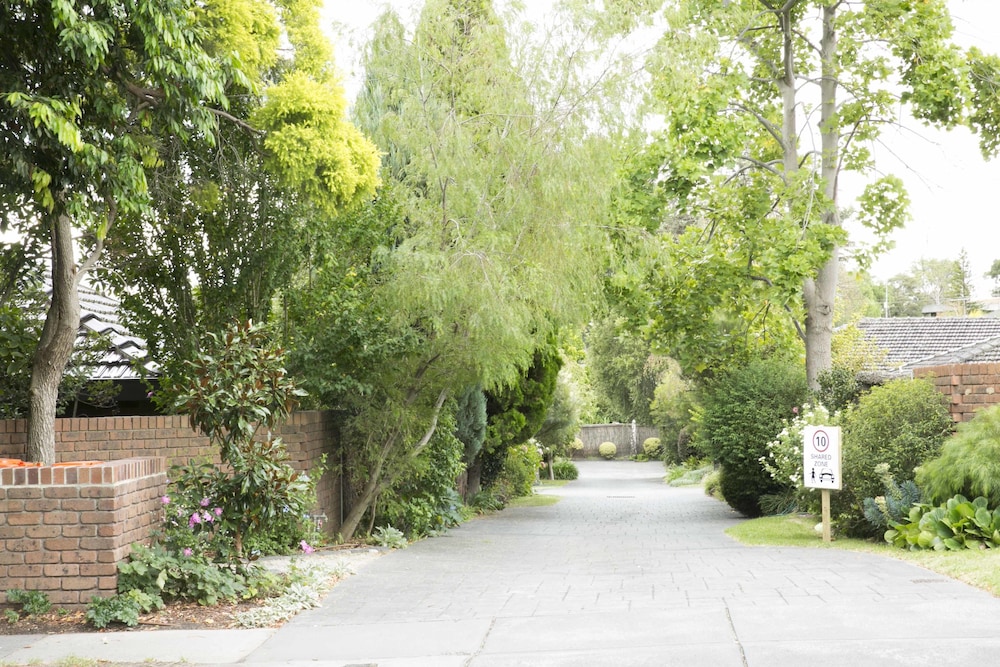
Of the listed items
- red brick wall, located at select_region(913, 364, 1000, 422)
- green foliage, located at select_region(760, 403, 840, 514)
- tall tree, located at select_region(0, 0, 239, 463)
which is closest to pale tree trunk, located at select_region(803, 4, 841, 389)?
green foliage, located at select_region(760, 403, 840, 514)

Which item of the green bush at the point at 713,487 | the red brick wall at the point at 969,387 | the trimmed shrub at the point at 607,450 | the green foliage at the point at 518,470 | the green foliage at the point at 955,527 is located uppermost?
the red brick wall at the point at 969,387

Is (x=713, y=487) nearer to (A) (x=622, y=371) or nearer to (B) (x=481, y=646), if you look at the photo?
(A) (x=622, y=371)

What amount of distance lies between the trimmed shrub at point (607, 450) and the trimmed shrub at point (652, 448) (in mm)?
2002

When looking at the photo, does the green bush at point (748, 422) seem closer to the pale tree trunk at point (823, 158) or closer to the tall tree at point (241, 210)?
the pale tree trunk at point (823, 158)

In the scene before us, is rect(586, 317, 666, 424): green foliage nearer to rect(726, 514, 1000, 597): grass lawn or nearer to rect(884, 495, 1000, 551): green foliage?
rect(726, 514, 1000, 597): grass lawn

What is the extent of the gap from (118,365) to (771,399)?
12295 mm

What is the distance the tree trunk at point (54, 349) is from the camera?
1034cm

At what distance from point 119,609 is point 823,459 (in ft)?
31.3

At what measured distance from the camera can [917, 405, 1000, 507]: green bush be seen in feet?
39.0

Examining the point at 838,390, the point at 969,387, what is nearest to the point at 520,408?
the point at 838,390

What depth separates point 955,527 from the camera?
466 inches

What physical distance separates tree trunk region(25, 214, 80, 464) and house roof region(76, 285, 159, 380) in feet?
9.49

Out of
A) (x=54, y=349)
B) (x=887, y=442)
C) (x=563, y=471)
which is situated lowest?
(x=563, y=471)

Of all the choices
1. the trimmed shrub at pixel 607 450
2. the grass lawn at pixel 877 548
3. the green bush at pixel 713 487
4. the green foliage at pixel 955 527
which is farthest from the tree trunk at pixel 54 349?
the trimmed shrub at pixel 607 450
